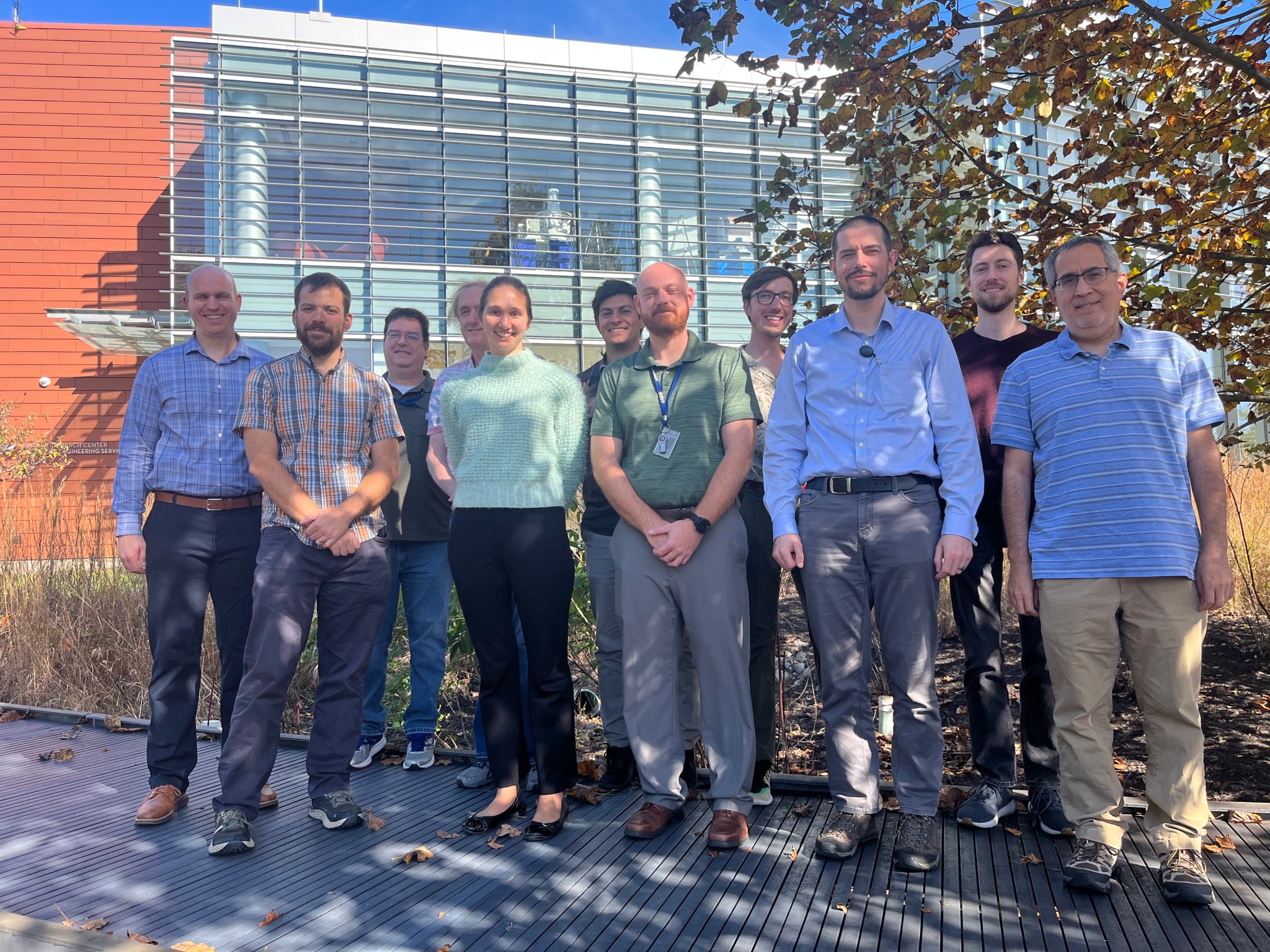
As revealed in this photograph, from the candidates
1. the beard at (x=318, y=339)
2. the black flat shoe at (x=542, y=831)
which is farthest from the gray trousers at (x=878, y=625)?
the beard at (x=318, y=339)

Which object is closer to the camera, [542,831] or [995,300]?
[542,831]

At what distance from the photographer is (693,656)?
3.84 metres

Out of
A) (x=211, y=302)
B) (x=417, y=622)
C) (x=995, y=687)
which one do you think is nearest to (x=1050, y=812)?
(x=995, y=687)

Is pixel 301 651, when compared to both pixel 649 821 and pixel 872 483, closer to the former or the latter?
pixel 649 821

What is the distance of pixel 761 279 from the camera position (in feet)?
14.8

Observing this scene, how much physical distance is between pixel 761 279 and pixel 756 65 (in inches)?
51.5

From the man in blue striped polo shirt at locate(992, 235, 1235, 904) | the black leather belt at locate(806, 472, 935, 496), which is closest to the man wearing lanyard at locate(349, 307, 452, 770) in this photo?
the black leather belt at locate(806, 472, 935, 496)

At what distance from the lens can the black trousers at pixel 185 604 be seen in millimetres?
4090

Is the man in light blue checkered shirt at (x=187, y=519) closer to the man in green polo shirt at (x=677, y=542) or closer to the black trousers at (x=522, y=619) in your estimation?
the black trousers at (x=522, y=619)

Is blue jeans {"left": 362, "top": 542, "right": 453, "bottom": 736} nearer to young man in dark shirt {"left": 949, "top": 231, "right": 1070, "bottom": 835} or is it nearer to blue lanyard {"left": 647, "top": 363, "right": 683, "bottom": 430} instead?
blue lanyard {"left": 647, "top": 363, "right": 683, "bottom": 430}

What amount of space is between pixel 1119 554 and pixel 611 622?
2.28m

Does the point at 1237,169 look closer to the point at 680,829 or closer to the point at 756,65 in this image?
the point at 756,65

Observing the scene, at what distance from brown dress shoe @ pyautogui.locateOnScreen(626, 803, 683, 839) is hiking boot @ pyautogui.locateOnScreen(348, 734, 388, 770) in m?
A: 1.85

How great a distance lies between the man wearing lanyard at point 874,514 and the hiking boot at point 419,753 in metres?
2.30
